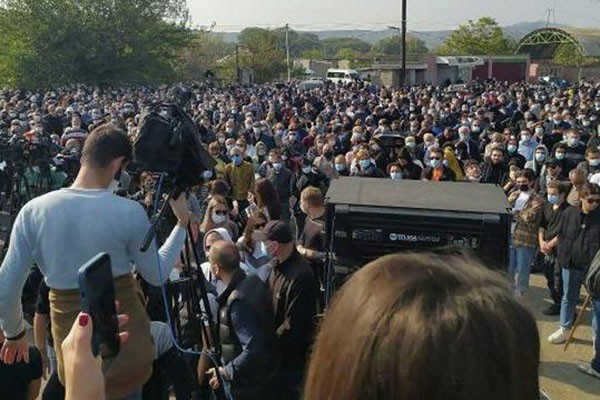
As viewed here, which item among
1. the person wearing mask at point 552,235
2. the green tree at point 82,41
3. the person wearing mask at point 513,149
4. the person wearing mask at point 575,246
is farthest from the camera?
the green tree at point 82,41

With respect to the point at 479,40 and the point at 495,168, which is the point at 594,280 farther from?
the point at 479,40

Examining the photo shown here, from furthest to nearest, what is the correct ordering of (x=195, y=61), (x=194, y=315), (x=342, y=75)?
(x=195, y=61)
(x=342, y=75)
(x=194, y=315)

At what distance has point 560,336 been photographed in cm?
649

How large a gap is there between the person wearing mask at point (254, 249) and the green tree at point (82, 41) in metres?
38.1

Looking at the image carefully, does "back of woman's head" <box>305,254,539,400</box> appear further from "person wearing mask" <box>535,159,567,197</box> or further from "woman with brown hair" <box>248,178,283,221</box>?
"person wearing mask" <box>535,159,567,197</box>

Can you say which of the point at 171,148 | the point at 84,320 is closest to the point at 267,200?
the point at 171,148

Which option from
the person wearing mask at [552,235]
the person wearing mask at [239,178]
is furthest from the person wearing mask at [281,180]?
the person wearing mask at [552,235]

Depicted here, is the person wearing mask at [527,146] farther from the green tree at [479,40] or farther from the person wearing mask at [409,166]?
the green tree at [479,40]

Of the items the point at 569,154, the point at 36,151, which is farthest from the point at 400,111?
the point at 36,151

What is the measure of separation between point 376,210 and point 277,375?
1.16 m

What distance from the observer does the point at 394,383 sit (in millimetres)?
934

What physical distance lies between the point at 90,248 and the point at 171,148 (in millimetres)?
518

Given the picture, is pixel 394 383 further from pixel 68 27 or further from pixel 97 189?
pixel 68 27

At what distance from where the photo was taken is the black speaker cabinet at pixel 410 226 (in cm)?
365
